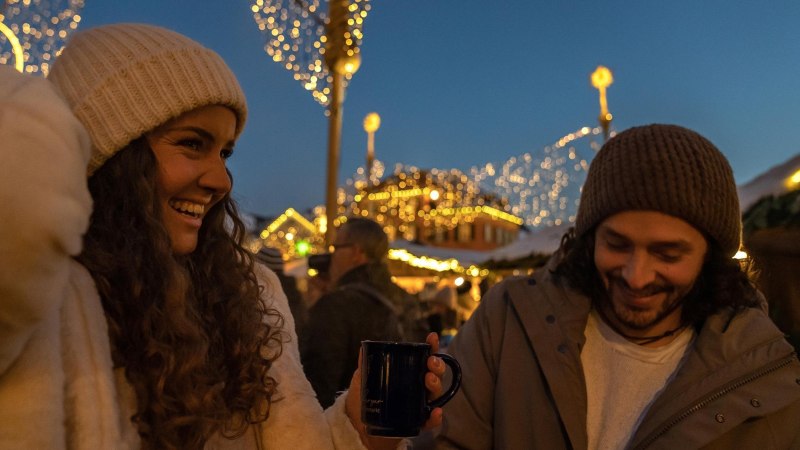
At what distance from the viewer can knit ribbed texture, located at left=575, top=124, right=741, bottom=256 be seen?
5.98 feet

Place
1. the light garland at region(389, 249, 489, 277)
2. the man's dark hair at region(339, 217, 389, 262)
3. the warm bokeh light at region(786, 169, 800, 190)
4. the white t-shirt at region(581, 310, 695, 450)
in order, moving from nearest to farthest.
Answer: the white t-shirt at region(581, 310, 695, 450) < the warm bokeh light at region(786, 169, 800, 190) < the man's dark hair at region(339, 217, 389, 262) < the light garland at region(389, 249, 489, 277)

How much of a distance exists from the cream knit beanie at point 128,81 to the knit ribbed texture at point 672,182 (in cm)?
109

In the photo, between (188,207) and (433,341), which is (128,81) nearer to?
(188,207)

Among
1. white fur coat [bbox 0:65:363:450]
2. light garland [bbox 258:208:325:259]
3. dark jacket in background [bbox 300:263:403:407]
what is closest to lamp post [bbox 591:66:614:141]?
dark jacket in background [bbox 300:263:403:407]

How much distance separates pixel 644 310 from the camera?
1.83 meters

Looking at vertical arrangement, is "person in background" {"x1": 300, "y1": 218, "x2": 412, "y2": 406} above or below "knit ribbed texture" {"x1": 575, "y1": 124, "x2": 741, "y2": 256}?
below

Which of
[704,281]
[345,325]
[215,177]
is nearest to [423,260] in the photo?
[345,325]

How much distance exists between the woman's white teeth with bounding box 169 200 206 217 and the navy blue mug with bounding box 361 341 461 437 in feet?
1.42

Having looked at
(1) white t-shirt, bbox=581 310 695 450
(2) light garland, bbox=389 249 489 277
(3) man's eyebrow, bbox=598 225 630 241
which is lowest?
(2) light garland, bbox=389 249 489 277

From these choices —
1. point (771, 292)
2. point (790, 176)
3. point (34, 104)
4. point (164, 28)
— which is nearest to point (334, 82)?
point (790, 176)

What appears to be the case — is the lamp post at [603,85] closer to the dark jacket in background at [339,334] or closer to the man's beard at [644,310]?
the dark jacket in background at [339,334]

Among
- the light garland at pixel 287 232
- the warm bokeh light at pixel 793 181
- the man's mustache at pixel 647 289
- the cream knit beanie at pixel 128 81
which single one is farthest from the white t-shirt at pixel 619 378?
the light garland at pixel 287 232

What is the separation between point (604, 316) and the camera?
197 centimetres

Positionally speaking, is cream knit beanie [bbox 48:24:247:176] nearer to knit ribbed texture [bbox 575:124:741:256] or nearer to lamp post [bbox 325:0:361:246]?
knit ribbed texture [bbox 575:124:741:256]
